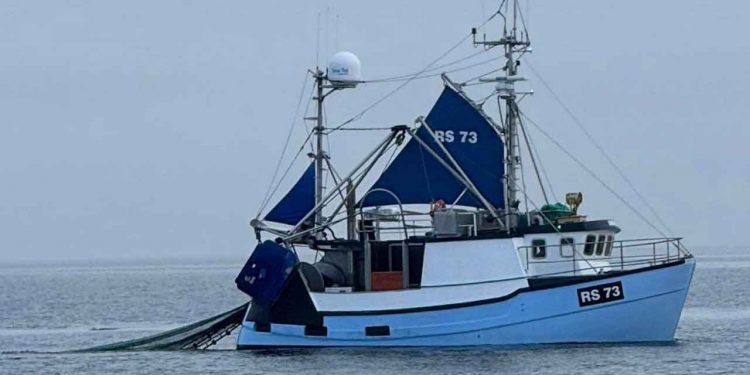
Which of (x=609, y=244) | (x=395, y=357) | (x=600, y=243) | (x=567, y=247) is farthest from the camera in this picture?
(x=609, y=244)

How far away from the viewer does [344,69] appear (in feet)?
165

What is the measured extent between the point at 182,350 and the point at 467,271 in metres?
10.7

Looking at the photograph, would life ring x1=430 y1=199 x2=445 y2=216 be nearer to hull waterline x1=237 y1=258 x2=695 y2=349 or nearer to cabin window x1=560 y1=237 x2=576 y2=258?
hull waterline x1=237 y1=258 x2=695 y2=349

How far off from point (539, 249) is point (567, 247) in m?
0.78

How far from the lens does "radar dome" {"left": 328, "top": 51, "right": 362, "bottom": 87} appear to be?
50.3m

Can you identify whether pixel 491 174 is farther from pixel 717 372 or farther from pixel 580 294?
pixel 717 372

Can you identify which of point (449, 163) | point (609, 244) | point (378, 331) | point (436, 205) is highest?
point (449, 163)

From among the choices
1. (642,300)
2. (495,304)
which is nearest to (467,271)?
(495,304)

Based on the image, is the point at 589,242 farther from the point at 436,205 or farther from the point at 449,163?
the point at 449,163

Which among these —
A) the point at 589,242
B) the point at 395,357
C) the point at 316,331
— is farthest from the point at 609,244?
the point at 316,331

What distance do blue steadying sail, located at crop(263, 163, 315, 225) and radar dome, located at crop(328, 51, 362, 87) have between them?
8.93ft

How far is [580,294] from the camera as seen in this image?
45875 mm

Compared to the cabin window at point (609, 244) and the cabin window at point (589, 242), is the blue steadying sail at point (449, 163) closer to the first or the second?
the cabin window at point (589, 242)

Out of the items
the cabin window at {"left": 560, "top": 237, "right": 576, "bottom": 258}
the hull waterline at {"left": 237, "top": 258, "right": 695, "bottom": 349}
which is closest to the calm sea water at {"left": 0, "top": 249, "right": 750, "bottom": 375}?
the hull waterline at {"left": 237, "top": 258, "right": 695, "bottom": 349}
